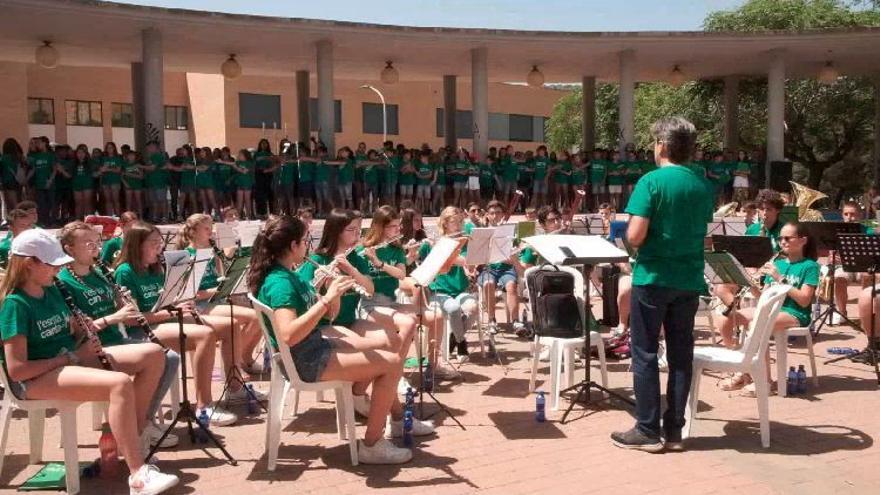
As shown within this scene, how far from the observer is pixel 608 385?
697 centimetres

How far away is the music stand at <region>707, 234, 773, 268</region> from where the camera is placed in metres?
7.70

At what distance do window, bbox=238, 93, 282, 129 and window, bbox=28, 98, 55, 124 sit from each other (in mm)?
7824

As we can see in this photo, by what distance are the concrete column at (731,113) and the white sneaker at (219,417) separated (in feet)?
66.2

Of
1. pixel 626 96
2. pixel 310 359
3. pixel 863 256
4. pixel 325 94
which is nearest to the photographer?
pixel 310 359

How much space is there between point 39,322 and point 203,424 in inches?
54.5

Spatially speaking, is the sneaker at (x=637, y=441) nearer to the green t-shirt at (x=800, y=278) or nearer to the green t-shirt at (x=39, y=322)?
the green t-shirt at (x=800, y=278)

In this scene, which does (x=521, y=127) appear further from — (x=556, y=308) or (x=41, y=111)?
(x=556, y=308)

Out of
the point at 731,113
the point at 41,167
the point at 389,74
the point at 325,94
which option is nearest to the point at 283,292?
the point at 41,167

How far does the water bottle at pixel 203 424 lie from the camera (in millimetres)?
5625

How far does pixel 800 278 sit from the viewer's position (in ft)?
22.0

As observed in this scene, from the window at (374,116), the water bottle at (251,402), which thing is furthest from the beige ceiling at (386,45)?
the window at (374,116)

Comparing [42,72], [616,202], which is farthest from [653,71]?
[42,72]

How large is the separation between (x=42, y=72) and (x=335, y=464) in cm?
3323

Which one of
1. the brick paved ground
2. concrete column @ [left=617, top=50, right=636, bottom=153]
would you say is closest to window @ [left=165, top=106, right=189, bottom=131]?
concrete column @ [left=617, top=50, right=636, bottom=153]
